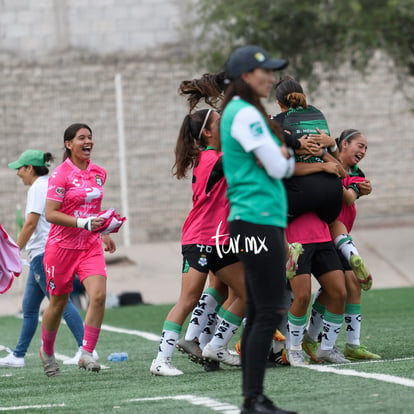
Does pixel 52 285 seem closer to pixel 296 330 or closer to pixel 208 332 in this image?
pixel 208 332

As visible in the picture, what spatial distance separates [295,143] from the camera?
6.90 metres

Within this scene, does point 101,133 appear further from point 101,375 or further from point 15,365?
point 101,375

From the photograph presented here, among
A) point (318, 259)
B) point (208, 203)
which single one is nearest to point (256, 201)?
point (208, 203)

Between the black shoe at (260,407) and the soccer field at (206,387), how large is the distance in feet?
1.04

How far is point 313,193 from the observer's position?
7.44 meters

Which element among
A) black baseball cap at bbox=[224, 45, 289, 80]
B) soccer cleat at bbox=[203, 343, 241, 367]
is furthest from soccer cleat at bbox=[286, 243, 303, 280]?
black baseball cap at bbox=[224, 45, 289, 80]

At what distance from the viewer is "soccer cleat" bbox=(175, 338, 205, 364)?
25.5ft

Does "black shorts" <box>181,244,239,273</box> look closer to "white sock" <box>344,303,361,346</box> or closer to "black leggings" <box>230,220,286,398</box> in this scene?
"white sock" <box>344,303,361,346</box>

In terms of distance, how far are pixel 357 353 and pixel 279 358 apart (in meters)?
0.64

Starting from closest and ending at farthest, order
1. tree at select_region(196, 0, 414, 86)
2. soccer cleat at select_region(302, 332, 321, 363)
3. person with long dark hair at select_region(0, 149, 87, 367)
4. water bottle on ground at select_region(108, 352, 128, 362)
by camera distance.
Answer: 1. soccer cleat at select_region(302, 332, 321, 363)
2. water bottle on ground at select_region(108, 352, 128, 362)
3. person with long dark hair at select_region(0, 149, 87, 367)
4. tree at select_region(196, 0, 414, 86)

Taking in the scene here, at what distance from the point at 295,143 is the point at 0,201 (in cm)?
1572

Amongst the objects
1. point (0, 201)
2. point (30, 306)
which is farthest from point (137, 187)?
point (30, 306)

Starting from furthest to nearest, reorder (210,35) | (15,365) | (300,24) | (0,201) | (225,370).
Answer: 1. (210,35)
2. (0,201)
3. (300,24)
4. (15,365)
5. (225,370)

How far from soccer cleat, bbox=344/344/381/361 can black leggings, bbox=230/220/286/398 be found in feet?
9.15
